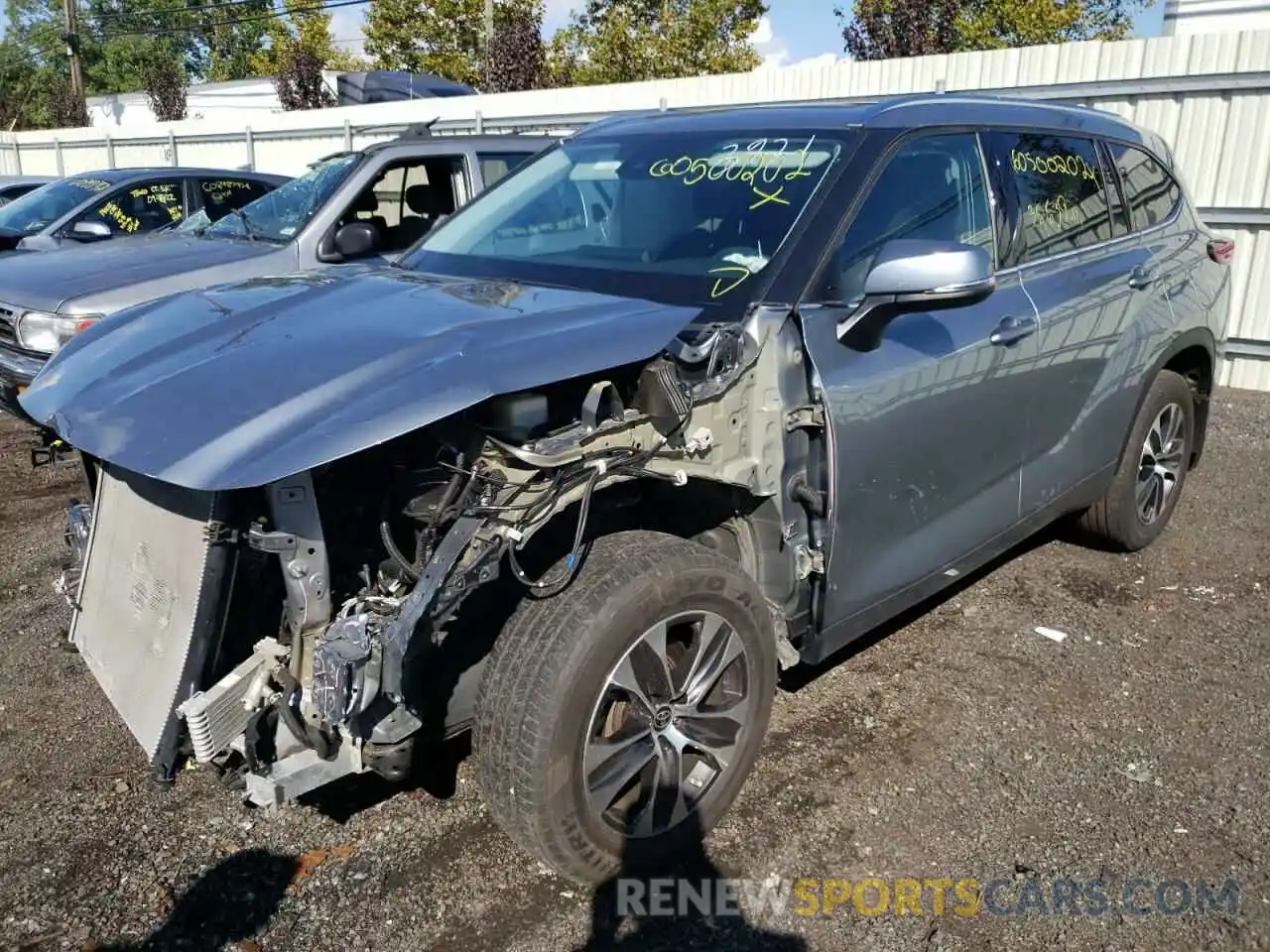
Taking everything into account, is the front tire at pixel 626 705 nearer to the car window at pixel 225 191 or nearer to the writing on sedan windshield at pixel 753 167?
the writing on sedan windshield at pixel 753 167

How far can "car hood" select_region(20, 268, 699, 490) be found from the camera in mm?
2156

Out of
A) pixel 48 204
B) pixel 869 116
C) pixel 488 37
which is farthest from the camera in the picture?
pixel 488 37

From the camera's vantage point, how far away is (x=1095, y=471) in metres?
4.27

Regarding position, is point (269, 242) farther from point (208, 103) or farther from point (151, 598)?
point (208, 103)

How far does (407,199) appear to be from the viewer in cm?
707

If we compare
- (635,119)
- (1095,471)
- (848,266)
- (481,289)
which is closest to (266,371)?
(481,289)

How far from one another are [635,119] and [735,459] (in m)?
1.86

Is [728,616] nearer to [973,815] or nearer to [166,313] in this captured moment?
[973,815]

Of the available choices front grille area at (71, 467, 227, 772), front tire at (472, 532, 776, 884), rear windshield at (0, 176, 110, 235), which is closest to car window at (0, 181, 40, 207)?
rear windshield at (0, 176, 110, 235)

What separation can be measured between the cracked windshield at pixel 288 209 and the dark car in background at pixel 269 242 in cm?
1

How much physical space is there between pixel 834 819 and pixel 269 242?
521 cm

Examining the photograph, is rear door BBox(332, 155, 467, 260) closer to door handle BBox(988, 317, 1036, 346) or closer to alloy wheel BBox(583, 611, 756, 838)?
door handle BBox(988, 317, 1036, 346)

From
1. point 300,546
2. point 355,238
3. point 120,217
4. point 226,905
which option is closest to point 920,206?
point 300,546

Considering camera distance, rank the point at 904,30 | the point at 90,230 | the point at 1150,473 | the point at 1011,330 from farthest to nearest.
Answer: the point at 904,30 < the point at 90,230 < the point at 1150,473 < the point at 1011,330
